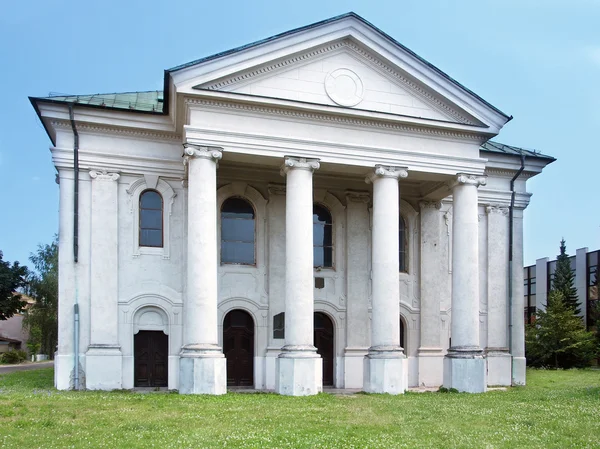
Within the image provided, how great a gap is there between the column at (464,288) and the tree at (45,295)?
3762 cm

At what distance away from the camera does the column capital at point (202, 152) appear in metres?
20.4

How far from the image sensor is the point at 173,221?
23.4 m

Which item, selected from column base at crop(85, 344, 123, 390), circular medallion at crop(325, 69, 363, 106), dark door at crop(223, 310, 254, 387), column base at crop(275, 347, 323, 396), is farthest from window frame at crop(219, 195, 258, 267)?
circular medallion at crop(325, 69, 363, 106)

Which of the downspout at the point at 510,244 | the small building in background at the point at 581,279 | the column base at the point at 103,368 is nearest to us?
the column base at the point at 103,368

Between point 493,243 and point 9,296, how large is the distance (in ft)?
105

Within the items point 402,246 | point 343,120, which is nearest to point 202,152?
point 343,120

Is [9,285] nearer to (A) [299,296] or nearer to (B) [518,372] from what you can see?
(A) [299,296]

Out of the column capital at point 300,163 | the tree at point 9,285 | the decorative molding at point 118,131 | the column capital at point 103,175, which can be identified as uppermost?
the decorative molding at point 118,131

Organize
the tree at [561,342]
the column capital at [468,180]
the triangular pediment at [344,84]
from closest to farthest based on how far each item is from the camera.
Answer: the triangular pediment at [344,84], the column capital at [468,180], the tree at [561,342]

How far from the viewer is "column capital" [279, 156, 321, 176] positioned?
21.5 meters

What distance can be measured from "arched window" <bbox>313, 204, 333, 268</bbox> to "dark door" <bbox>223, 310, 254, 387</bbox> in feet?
11.5

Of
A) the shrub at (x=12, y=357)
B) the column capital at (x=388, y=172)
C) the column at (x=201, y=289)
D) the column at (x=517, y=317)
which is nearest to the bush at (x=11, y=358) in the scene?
the shrub at (x=12, y=357)

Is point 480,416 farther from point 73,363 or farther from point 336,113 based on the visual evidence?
point 73,363

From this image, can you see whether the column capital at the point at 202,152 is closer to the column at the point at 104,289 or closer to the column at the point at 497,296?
the column at the point at 104,289
